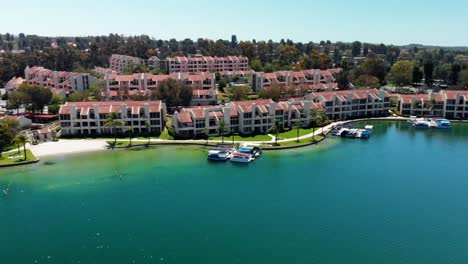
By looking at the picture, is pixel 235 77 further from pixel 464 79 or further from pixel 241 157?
pixel 241 157

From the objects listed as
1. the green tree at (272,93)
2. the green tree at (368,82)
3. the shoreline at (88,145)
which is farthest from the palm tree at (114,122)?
the green tree at (368,82)

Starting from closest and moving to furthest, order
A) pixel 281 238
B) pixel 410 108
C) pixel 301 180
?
pixel 281 238 → pixel 301 180 → pixel 410 108

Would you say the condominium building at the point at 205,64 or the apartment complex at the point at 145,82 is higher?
the condominium building at the point at 205,64

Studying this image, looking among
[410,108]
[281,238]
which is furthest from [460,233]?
[410,108]

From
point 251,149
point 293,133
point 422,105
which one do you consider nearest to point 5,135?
point 251,149

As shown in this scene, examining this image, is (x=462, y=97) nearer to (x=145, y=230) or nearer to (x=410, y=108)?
(x=410, y=108)

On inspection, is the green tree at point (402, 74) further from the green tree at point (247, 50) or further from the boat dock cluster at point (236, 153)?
the boat dock cluster at point (236, 153)
